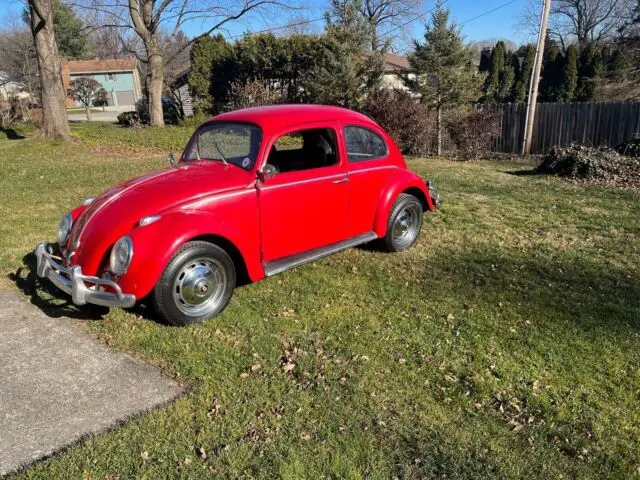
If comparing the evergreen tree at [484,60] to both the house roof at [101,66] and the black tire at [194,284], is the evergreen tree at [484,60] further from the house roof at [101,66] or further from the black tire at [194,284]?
the black tire at [194,284]

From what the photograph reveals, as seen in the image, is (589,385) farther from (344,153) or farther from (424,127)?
(424,127)

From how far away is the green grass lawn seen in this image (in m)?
2.69

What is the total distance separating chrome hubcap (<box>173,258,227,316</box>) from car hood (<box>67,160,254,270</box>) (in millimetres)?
541

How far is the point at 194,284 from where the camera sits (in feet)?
13.3

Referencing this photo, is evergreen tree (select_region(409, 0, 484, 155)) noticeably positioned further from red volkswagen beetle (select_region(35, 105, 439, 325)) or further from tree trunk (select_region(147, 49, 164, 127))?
red volkswagen beetle (select_region(35, 105, 439, 325))

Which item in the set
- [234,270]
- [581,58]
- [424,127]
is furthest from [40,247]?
[581,58]

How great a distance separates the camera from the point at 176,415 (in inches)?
119

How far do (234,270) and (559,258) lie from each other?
3794mm

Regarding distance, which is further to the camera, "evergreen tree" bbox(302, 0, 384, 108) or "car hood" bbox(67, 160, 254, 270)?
"evergreen tree" bbox(302, 0, 384, 108)

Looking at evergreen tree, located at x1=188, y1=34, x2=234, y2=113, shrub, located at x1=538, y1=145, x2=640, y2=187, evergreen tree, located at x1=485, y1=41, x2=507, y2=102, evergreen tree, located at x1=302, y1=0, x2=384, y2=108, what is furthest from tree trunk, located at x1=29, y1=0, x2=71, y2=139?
evergreen tree, located at x1=485, y1=41, x2=507, y2=102

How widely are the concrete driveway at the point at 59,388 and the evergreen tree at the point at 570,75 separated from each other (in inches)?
1435

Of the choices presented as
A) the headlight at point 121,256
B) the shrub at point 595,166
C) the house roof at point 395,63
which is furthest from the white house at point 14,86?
the headlight at point 121,256

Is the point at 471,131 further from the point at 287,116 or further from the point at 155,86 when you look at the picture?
the point at 155,86

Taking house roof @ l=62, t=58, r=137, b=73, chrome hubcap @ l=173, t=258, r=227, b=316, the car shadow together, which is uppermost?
house roof @ l=62, t=58, r=137, b=73
